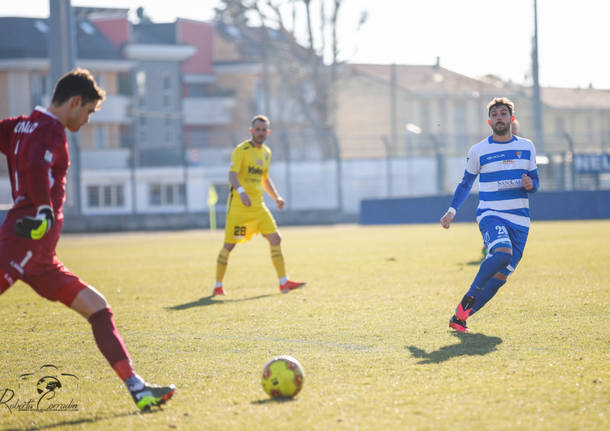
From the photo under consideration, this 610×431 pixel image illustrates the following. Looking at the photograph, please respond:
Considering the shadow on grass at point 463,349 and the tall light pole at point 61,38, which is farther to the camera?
the tall light pole at point 61,38

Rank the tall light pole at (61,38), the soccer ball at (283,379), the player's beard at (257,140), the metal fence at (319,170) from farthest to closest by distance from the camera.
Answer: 1. the metal fence at (319,170)
2. the tall light pole at (61,38)
3. the player's beard at (257,140)
4. the soccer ball at (283,379)

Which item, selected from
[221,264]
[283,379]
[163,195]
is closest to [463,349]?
[283,379]

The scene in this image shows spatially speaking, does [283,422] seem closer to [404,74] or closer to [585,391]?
[585,391]

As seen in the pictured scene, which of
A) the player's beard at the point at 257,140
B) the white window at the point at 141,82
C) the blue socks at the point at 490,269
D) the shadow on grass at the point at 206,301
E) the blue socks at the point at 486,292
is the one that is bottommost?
the shadow on grass at the point at 206,301

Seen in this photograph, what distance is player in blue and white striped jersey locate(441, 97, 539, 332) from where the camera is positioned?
23.6 feet

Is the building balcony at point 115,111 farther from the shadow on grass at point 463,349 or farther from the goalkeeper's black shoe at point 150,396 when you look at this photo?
the goalkeeper's black shoe at point 150,396

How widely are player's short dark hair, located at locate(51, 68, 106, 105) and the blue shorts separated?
379cm

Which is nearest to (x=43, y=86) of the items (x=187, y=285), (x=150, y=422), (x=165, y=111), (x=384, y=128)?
(x=165, y=111)

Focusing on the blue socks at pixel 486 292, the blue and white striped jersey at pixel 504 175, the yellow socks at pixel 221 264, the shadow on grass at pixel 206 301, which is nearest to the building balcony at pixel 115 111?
the yellow socks at pixel 221 264

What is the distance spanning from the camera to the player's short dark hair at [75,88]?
473 cm

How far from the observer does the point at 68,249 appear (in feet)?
74.4

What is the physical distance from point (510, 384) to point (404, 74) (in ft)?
185

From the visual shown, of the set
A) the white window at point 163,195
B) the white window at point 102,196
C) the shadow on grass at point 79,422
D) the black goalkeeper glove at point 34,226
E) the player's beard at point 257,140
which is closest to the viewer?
the black goalkeeper glove at point 34,226

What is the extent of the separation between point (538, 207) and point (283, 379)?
21.7m
